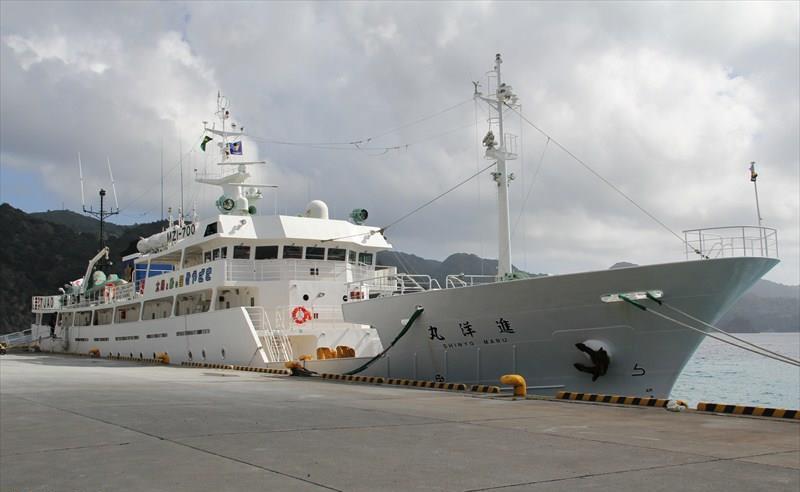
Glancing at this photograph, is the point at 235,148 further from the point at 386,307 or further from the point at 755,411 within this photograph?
the point at 755,411

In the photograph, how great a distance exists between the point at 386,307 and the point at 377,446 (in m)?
9.21

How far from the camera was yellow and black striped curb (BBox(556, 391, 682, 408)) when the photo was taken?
36.8 feet

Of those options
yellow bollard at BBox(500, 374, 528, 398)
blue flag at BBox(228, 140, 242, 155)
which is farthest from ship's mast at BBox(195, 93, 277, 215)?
yellow bollard at BBox(500, 374, 528, 398)

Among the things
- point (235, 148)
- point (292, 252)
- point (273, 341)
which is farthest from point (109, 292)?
point (273, 341)

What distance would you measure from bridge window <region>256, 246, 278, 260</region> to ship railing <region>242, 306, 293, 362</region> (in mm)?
2145

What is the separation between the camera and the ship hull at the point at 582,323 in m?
→ 12.1

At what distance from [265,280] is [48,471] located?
16.7 meters

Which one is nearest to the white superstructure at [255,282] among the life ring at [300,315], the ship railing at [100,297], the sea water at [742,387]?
the life ring at [300,315]

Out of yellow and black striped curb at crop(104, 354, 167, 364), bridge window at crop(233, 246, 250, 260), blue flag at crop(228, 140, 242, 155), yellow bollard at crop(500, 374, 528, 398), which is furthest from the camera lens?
blue flag at crop(228, 140, 242, 155)

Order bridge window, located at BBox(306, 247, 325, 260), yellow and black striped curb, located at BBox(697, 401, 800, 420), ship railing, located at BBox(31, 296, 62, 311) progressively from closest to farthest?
yellow and black striped curb, located at BBox(697, 401, 800, 420) → bridge window, located at BBox(306, 247, 325, 260) → ship railing, located at BBox(31, 296, 62, 311)

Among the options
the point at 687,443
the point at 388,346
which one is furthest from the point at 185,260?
the point at 687,443

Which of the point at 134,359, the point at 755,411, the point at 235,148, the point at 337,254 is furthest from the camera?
the point at 134,359

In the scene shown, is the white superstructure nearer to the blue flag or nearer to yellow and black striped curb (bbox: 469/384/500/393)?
the blue flag

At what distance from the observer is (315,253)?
2267cm
